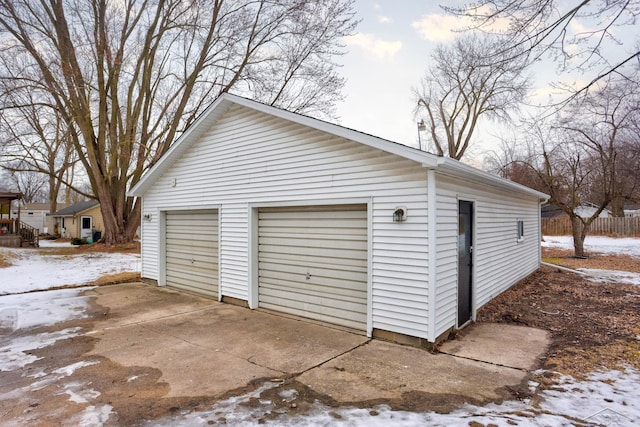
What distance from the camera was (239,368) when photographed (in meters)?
4.09

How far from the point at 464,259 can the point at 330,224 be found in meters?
2.16

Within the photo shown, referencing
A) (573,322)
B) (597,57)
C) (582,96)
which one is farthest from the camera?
(573,322)

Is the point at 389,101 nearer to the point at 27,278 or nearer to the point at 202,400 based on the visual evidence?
the point at 202,400

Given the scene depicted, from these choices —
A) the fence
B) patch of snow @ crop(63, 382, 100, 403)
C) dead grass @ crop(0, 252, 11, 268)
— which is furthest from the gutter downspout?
the fence

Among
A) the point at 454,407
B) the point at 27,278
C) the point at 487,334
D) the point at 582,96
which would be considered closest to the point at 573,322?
the point at 487,334

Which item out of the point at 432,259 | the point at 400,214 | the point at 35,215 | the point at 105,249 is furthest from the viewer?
the point at 35,215

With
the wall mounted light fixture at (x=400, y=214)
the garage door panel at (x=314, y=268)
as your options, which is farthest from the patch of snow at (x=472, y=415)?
the garage door panel at (x=314, y=268)

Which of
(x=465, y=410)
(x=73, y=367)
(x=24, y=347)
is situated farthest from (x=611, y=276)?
(x=24, y=347)

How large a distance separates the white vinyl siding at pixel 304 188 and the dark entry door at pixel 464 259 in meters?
1.15

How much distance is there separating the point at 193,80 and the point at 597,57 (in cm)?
1664

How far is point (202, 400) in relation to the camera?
3.35 meters

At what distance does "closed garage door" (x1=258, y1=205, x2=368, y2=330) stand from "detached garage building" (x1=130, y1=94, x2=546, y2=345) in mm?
19

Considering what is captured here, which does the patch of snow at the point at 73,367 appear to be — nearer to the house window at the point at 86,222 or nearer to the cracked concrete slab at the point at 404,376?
the cracked concrete slab at the point at 404,376

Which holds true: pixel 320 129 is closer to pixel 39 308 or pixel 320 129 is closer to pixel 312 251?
pixel 312 251
